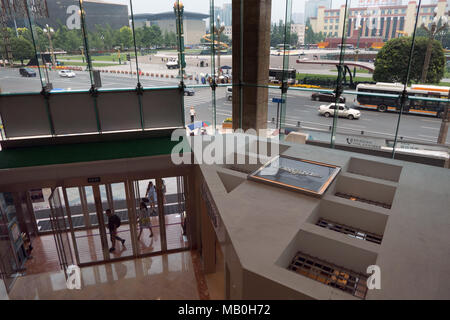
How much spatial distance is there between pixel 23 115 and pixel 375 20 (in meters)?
10.6

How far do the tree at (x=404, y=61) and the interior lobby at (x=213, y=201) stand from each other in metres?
1.70

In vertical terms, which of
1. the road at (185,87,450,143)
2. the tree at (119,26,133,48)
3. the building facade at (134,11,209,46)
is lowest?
the road at (185,87,450,143)

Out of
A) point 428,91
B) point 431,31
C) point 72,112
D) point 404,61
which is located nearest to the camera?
point 431,31

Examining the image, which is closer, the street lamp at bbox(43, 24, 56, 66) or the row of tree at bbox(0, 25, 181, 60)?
the row of tree at bbox(0, 25, 181, 60)

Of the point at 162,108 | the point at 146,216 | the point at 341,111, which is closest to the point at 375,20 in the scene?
the point at 341,111

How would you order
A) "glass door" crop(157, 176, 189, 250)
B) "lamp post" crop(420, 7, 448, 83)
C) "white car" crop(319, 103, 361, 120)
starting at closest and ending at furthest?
1. "lamp post" crop(420, 7, 448, 83)
2. "white car" crop(319, 103, 361, 120)
3. "glass door" crop(157, 176, 189, 250)

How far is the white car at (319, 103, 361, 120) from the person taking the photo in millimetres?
8844

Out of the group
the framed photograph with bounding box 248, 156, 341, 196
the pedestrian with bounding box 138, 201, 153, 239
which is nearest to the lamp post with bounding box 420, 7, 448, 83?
the framed photograph with bounding box 248, 156, 341, 196

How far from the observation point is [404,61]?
7.58m

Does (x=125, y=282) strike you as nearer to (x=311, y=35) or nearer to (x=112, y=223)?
(x=112, y=223)

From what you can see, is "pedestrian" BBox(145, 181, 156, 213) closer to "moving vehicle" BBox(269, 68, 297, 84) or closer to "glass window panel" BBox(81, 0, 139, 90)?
"glass window panel" BBox(81, 0, 139, 90)

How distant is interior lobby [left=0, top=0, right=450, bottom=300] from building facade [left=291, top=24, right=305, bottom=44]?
491mm
